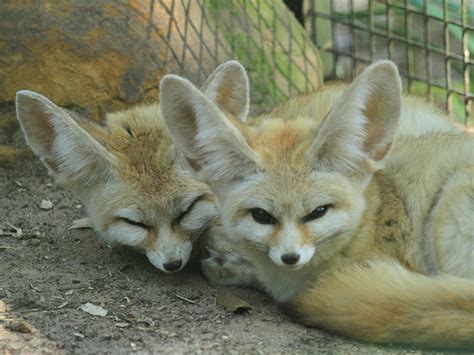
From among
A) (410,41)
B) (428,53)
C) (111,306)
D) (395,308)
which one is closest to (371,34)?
(410,41)

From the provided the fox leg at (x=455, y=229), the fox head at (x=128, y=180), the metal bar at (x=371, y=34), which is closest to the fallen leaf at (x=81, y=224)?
the fox head at (x=128, y=180)

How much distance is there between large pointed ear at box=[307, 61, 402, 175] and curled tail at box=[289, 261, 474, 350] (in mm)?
491

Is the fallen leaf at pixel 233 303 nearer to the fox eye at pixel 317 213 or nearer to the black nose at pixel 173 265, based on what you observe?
the black nose at pixel 173 265

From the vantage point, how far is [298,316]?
12.1 feet

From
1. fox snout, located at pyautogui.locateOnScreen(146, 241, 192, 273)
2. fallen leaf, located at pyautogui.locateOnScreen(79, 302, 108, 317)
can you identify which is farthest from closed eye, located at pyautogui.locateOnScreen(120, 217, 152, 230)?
fallen leaf, located at pyautogui.locateOnScreen(79, 302, 108, 317)

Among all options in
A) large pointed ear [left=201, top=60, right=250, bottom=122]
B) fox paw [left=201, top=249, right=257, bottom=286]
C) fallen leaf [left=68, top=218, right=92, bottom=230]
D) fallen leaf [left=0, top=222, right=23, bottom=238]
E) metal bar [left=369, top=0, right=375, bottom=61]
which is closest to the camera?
fox paw [left=201, top=249, right=257, bottom=286]

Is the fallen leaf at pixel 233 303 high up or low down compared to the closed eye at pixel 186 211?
down

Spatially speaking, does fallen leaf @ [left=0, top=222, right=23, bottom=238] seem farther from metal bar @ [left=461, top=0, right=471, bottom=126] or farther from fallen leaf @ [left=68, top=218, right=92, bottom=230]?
metal bar @ [left=461, top=0, right=471, bottom=126]

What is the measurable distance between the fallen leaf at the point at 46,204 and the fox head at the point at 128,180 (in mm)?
927

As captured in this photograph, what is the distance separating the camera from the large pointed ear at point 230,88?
4.42 metres

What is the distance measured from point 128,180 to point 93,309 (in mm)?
673

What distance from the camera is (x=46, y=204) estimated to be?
5297 millimetres

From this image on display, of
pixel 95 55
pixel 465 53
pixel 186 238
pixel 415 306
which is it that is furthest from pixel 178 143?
pixel 465 53

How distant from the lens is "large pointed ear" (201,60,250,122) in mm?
4422
